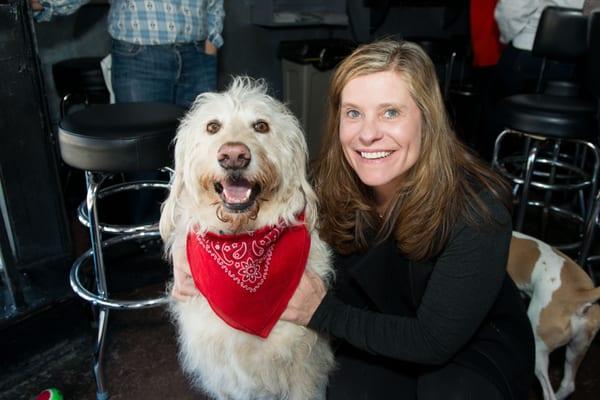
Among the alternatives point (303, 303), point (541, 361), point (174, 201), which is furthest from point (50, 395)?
point (541, 361)

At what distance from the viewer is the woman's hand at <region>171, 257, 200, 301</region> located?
1.32 metres

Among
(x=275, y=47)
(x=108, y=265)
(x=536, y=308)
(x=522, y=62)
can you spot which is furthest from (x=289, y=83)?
(x=536, y=308)

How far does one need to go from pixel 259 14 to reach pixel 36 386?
3116mm

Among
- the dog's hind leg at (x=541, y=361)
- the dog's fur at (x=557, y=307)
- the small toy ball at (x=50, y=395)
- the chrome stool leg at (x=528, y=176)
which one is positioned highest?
the chrome stool leg at (x=528, y=176)

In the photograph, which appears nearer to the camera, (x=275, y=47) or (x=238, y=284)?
(x=238, y=284)

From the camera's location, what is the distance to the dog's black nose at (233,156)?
1.10 m

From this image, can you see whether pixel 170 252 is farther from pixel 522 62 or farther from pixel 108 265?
pixel 522 62

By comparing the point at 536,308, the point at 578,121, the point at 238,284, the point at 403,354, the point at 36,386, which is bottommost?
the point at 36,386

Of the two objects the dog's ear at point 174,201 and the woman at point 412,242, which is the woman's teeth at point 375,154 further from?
the dog's ear at point 174,201

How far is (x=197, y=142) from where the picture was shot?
48.7 inches

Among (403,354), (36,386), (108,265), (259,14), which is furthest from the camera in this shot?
(259,14)

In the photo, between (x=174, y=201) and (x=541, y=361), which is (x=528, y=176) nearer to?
(x=541, y=361)

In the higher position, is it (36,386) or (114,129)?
(114,129)

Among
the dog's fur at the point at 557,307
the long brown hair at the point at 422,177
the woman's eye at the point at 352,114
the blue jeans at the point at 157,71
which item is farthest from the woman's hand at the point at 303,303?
the blue jeans at the point at 157,71
